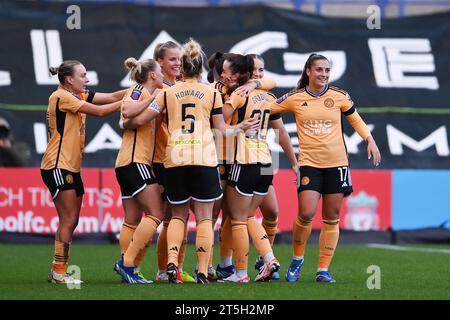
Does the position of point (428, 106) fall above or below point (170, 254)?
above

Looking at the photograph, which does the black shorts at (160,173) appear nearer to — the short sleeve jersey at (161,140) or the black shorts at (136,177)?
the short sleeve jersey at (161,140)

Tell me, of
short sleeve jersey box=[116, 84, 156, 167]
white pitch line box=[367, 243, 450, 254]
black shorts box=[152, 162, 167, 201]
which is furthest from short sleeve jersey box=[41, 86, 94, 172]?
white pitch line box=[367, 243, 450, 254]

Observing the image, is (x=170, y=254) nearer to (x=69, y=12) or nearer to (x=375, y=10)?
(x=69, y=12)

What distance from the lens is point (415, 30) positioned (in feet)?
58.5

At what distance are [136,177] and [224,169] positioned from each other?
40.3 inches

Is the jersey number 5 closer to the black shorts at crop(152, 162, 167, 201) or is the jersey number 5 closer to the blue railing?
the black shorts at crop(152, 162, 167, 201)

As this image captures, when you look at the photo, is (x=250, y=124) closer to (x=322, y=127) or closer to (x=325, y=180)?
(x=322, y=127)

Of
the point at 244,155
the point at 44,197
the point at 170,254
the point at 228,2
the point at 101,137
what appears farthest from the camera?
the point at 228,2

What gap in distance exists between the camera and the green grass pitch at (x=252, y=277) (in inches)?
345
